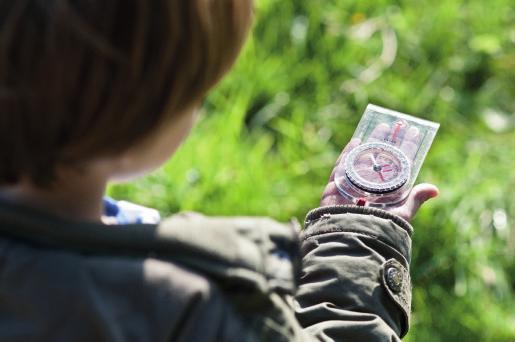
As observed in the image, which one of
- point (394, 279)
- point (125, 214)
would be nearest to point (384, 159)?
point (394, 279)

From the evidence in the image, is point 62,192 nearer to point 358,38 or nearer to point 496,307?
point 496,307

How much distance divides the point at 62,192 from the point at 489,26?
2.05 m

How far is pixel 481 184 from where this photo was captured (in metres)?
2.34

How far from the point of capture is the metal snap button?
1283 mm

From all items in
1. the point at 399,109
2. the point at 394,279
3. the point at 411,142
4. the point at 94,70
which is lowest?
the point at 399,109

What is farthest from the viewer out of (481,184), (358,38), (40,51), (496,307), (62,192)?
(358,38)

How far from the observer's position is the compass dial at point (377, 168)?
1385 mm

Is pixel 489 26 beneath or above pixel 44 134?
beneath

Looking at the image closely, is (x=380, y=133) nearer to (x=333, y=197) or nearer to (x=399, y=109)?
(x=333, y=197)

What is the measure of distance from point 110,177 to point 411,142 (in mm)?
588

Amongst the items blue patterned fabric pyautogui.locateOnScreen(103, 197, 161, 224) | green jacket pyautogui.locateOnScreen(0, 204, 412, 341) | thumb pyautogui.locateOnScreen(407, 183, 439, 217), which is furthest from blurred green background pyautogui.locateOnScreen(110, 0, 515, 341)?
green jacket pyautogui.locateOnScreen(0, 204, 412, 341)

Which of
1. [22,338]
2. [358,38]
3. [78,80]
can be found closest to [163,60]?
[78,80]

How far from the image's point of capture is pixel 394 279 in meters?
1.29

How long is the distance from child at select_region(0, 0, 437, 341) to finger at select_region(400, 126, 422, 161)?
49 cm
